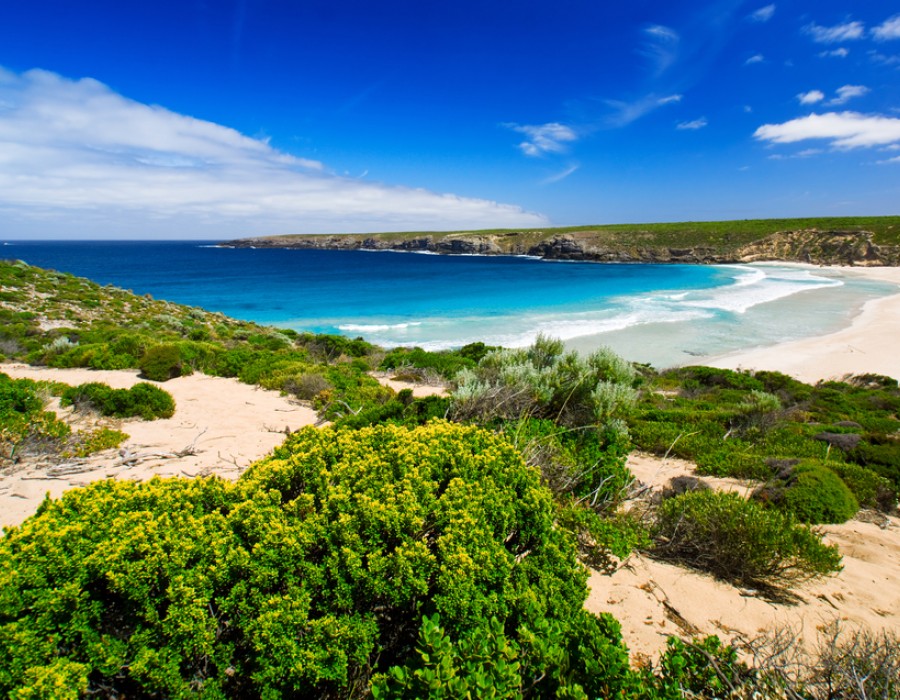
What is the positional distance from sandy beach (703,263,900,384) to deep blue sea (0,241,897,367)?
4.31 ft

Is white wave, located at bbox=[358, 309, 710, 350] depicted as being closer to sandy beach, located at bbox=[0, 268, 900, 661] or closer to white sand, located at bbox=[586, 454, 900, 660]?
sandy beach, located at bbox=[0, 268, 900, 661]

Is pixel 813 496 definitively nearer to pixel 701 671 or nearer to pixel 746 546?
pixel 746 546

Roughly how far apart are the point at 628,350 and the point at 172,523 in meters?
22.4

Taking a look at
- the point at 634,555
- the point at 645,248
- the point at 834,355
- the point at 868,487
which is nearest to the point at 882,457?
the point at 868,487

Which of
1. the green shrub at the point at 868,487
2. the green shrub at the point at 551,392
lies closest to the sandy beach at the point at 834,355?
the green shrub at the point at 868,487

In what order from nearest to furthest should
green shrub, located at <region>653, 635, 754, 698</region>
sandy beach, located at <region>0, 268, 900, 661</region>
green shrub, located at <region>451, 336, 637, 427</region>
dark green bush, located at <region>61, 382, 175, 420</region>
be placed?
green shrub, located at <region>653, 635, 754, 698</region>, sandy beach, located at <region>0, 268, 900, 661</region>, green shrub, located at <region>451, 336, 637, 427</region>, dark green bush, located at <region>61, 382, 175, 420</region>

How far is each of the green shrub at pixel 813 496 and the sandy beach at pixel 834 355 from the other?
1348 cm

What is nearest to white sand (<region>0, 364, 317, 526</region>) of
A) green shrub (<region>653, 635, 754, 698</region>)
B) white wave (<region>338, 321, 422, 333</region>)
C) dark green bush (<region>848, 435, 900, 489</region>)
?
green shrub (<region>653, 635, 754, 698</region>)

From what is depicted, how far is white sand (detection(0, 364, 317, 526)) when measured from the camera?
4929 mm

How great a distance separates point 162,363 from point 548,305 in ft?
108

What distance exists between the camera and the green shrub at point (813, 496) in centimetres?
504

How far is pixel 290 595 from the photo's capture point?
2301 mm

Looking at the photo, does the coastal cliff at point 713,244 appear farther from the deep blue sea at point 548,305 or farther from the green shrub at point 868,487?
the green shrub at point 868,487

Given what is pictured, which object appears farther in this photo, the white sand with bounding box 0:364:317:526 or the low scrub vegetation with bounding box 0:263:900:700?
the white sand with bounding box 0:364:317:526
